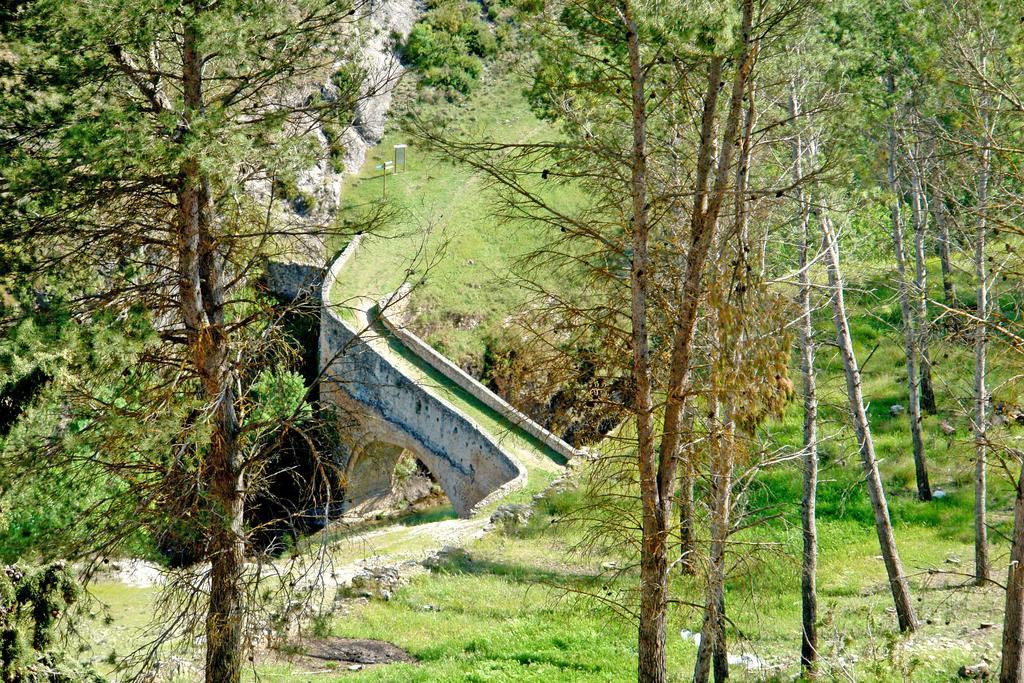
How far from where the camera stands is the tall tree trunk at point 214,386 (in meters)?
9.61

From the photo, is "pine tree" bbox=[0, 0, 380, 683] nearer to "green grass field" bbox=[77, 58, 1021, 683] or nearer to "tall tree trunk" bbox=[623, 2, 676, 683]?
"green grass field" bbox=[77, 58, 1021, 683]

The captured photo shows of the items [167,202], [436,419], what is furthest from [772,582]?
[436,419]

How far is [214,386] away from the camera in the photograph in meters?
10.2

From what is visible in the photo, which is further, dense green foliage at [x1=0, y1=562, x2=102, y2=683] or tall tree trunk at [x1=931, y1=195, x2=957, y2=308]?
tall tree trunk at [x1=931, y1=195, x2=957, y2=308]

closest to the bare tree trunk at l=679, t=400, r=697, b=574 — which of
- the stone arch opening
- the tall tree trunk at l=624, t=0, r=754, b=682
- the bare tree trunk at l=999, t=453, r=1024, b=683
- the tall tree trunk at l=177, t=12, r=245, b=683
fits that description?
the tall tree trunk at l=624, t=0, r=754, b=682

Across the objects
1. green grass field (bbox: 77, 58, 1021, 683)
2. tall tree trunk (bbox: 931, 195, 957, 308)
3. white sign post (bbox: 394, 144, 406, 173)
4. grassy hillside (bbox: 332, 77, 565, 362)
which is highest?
white sign post (bbox: 394, 144, 406, 173)

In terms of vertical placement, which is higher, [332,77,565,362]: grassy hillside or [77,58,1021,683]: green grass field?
[332,77,565,362]: grassy hillside

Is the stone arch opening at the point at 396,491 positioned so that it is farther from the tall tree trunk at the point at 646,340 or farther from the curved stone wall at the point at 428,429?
the tall tree trunk at the point at 646,340

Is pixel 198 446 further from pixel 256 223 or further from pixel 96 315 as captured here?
pixel 256 223

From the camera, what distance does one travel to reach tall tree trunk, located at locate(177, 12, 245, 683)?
9.61 metres

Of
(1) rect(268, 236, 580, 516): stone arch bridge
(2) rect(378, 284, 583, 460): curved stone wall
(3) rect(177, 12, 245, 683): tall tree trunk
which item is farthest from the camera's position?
(2) rect(378, 284, 583, 460): curved stone wall

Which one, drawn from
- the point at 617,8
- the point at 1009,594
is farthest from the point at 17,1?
the point at 1009,594

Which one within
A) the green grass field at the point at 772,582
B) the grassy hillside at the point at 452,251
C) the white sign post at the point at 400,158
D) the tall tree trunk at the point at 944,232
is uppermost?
the white sign post at the point at 400,158

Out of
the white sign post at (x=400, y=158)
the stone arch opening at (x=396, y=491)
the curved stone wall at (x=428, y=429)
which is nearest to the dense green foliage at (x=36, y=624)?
the curved stone wall at (x=428, y=429)
